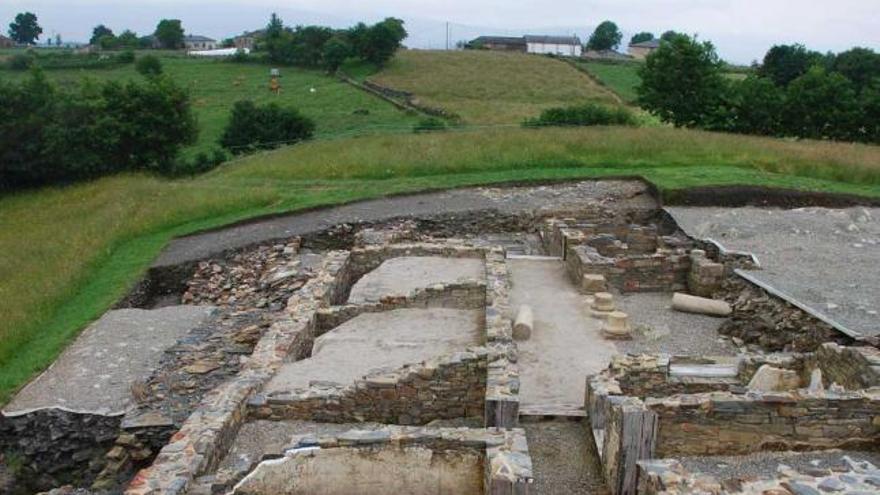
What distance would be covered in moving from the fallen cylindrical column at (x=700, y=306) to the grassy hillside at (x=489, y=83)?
25798 mm

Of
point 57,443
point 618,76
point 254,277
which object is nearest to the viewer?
point 57,443

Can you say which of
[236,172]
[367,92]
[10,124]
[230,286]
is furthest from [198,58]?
[230,286]

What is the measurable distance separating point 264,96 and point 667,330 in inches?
1629

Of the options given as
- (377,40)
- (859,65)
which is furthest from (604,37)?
(859,65)

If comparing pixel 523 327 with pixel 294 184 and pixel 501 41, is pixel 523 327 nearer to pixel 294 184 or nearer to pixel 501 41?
pixel 294 184

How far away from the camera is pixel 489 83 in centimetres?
5425

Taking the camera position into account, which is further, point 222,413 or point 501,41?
point 501,41

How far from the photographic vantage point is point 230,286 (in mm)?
15836

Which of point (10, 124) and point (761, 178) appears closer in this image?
point (761, 178)

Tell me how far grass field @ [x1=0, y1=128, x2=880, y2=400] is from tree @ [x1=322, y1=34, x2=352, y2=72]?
30604mm

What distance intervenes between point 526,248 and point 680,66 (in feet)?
66.7

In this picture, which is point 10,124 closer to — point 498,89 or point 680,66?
point 680,66

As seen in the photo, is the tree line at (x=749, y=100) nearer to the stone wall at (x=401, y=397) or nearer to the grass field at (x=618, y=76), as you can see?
the grass field at (x=618, y=76)

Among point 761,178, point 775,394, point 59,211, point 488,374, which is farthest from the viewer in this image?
point 59,211
